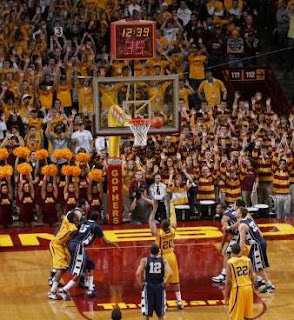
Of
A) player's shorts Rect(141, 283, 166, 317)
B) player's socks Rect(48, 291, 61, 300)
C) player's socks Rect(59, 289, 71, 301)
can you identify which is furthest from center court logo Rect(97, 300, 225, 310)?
player's shorts Rect(141, 283, 166, 317)

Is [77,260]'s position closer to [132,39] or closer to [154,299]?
[154,299]

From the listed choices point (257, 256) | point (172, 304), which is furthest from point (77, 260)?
point (257, 256)

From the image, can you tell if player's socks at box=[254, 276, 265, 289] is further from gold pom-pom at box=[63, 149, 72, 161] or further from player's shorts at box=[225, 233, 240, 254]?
gold pom-pom at box=[63, 149, 72, 161]

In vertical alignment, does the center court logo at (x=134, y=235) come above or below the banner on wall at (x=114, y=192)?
below

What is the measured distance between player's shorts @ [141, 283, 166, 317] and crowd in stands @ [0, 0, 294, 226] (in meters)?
6.45

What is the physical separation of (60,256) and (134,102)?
5428 millimetres

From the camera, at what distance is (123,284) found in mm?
18938

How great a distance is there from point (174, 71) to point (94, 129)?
5603mm

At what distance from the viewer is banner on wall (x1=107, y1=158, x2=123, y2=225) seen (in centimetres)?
2283

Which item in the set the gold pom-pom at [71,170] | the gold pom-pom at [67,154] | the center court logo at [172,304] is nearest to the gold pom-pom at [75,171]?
the gold pom-pom at [71,170]

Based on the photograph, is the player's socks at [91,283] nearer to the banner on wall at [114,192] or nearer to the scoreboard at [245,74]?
the banner on wall at [114,192]

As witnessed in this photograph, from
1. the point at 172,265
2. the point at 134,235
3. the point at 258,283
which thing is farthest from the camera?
the point at 134,235

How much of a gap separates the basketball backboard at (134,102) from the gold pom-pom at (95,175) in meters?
0.88

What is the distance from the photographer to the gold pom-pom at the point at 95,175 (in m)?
22.7
